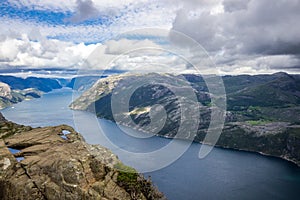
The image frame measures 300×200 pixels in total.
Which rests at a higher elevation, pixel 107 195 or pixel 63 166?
pixel 63 166

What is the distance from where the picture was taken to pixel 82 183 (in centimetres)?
3953

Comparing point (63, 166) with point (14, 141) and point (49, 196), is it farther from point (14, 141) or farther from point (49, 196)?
point (14, 141)

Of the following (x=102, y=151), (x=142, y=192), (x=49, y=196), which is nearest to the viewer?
(x=49, y=196)

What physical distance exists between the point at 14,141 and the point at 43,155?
1031cm

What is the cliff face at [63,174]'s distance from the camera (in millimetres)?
38781

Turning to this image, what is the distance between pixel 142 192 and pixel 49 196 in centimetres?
1404

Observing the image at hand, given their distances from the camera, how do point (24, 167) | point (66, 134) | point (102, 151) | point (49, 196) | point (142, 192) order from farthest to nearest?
point (66, 134), point (102, 151), point (142, 192), point (24, 167), point (49, 196)

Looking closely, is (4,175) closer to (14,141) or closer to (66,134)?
(14,141)

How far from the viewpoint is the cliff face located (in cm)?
3878

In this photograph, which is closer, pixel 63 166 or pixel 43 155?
pixel 63 166

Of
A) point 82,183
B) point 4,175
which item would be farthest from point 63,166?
point 4,175

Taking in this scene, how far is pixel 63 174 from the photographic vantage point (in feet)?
128

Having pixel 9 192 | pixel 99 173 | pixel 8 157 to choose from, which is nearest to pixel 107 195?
pixel 99 173

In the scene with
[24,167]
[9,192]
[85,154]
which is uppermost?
[85,154]
